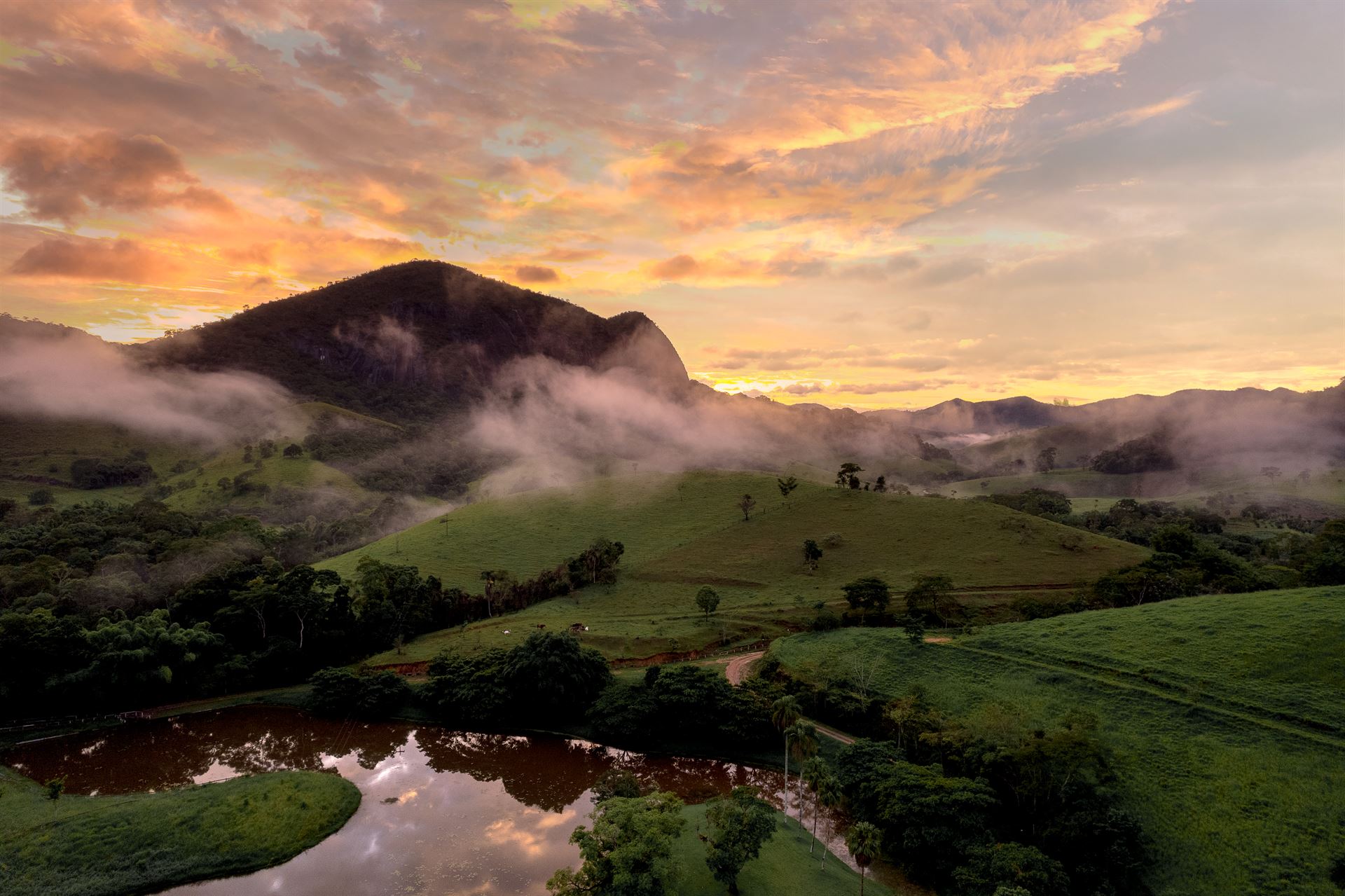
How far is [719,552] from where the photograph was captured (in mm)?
122375

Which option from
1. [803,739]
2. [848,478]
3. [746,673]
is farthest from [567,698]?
[848,478]

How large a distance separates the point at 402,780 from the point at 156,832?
17830 mm

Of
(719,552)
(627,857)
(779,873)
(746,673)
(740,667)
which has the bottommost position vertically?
(779,873)

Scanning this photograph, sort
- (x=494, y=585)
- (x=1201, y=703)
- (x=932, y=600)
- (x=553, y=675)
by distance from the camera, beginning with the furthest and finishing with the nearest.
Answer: (x=494, y=585) → (x=932, y=600) → (x=553, y=675) → (x=1201, y=703)

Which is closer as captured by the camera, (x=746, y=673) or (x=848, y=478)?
(x=746, y=673)

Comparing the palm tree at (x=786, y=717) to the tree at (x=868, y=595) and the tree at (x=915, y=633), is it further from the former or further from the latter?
the tree at (x=868, y=595)

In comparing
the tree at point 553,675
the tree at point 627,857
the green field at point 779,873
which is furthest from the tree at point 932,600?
the tree at point 627,857

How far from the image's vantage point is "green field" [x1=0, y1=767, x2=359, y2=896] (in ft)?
136

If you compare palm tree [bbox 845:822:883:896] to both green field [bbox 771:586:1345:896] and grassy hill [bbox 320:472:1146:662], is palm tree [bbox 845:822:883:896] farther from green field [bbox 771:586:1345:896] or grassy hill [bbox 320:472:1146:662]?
grassy hill [bbox 320:472:1146:662]

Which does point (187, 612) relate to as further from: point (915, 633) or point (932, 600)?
point (932, 600)

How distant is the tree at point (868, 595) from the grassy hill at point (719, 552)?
23.1ft

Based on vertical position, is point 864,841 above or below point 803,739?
below

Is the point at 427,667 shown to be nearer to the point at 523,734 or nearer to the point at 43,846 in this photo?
the point at 523,734

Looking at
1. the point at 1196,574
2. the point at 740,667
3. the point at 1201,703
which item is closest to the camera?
the point at 1201,703
